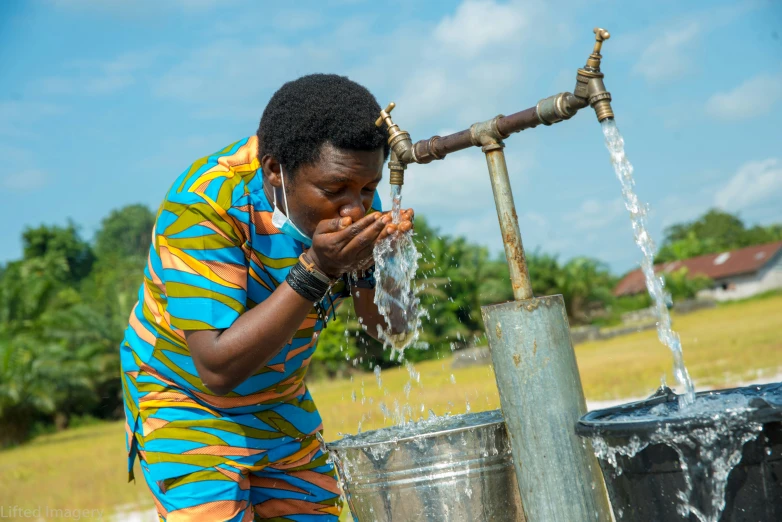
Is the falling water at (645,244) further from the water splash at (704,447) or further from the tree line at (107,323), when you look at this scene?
the tree line at (107,323)

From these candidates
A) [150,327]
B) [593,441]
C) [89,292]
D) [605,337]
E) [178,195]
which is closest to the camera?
[593,441]

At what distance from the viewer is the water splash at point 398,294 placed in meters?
2.50

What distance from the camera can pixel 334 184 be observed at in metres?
2.26

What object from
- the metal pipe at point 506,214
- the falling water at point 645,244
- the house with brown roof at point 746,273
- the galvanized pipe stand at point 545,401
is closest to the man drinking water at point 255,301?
the metal pipe at point 506,214

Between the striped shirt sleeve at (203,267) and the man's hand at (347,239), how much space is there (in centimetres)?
27

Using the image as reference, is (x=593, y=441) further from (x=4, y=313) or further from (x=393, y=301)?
(x=4, y=313)

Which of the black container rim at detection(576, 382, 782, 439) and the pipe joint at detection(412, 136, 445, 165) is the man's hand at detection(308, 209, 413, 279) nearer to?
the pipe joint at detection(412, 136, 445, 165)

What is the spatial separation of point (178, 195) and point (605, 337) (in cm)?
2847

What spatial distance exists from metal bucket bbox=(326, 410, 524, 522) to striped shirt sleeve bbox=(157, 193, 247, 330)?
1.71 feet

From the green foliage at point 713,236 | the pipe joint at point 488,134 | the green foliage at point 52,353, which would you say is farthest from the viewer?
the green foliage at point 713,236

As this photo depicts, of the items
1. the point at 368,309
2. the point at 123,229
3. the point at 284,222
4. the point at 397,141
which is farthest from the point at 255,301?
the point at 123,229

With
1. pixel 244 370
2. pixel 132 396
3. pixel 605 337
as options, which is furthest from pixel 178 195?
pixel 605 337

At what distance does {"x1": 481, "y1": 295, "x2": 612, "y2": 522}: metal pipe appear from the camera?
1.91 m

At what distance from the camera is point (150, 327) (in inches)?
103
